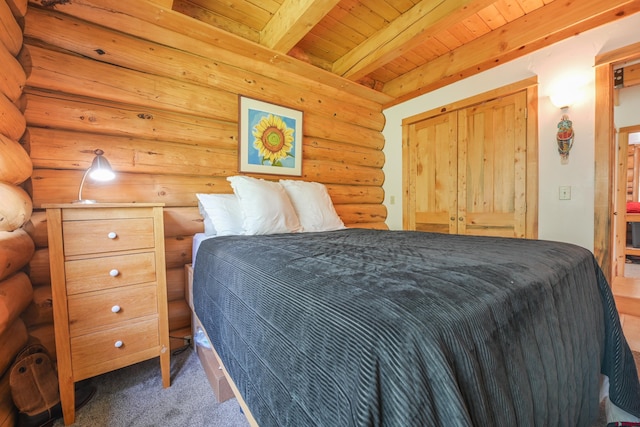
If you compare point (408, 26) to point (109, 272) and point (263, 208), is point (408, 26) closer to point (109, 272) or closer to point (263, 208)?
point (263, 208)

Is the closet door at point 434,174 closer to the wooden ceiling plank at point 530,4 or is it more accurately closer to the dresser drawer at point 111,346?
the wooden ceiling plank at point 530,4

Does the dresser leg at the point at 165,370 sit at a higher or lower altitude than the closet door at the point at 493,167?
lower

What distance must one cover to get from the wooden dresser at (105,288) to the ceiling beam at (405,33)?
220 cm

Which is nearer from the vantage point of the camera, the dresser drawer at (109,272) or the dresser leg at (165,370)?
the dresser drawer at (109,272)

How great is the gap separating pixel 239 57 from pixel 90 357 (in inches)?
86.8

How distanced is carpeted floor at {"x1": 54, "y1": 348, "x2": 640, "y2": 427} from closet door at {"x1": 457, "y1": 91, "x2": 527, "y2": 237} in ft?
4.10

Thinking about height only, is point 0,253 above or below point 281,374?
above

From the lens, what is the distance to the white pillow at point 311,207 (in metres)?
2.06

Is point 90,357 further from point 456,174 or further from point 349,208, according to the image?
point 456,174

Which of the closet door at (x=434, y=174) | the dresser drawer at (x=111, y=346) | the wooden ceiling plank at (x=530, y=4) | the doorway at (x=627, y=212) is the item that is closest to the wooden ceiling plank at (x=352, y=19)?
the wooden ceiling plank at (x=530, y=4)

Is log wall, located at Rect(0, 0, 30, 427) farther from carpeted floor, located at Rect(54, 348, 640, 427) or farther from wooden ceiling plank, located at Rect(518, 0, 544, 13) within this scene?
wooden ceiling plank, located at Rect(518, 0, 544, 13)

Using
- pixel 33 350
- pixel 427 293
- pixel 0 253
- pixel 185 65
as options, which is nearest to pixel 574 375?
pixel 427 293

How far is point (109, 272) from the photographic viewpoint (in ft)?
4.11

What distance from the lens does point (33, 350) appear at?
1.22 m
